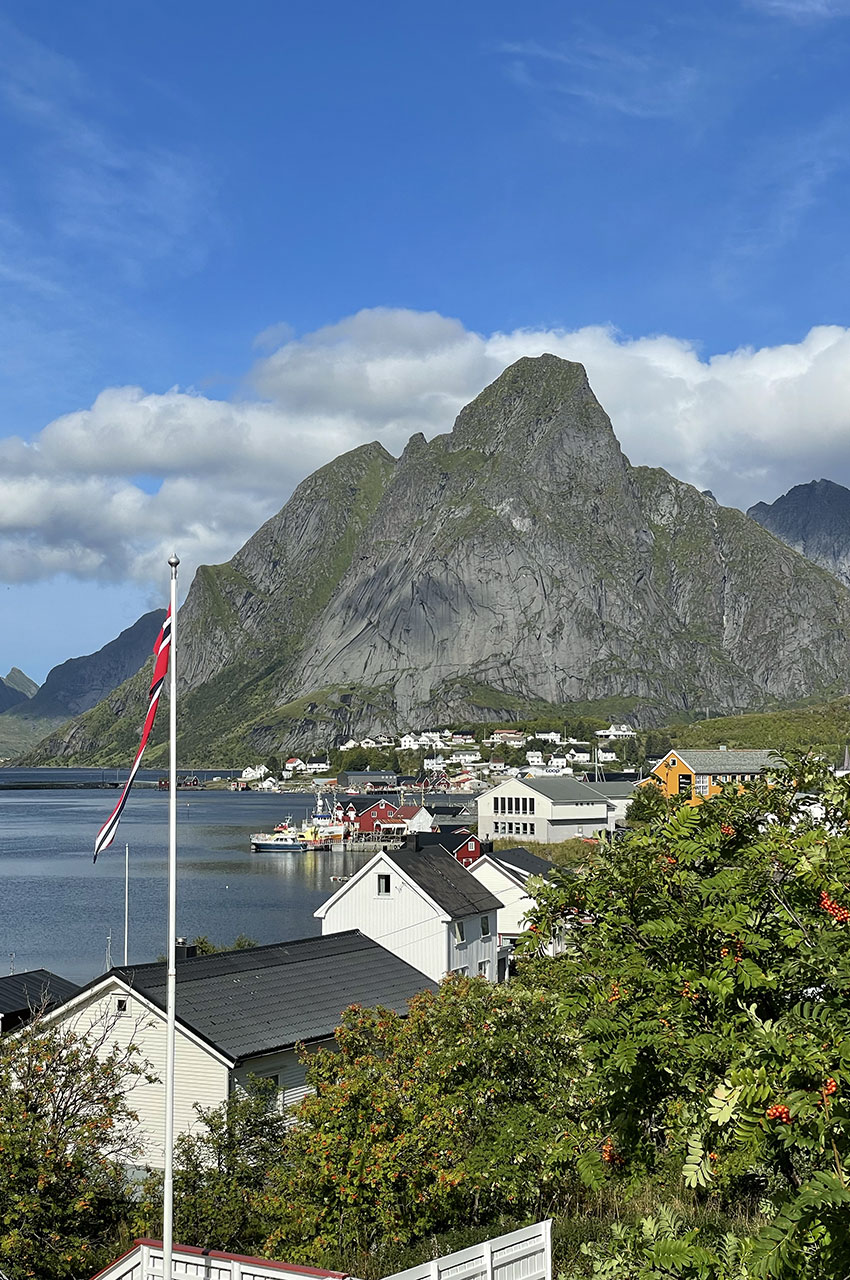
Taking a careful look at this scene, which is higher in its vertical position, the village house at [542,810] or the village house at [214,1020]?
the village house at [214,1020]

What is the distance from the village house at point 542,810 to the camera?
355 ft

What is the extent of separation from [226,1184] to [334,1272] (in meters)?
5.15

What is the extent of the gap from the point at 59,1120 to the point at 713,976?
12161 millimetres

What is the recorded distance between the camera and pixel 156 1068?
974 inches

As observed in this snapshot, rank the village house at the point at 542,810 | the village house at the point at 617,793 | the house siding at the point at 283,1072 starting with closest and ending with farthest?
the house siding at the point at 283,1072 < the village house at the point at 542,810 < the village house at the point at 617,793

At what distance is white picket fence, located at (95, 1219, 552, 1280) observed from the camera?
40.1 ft

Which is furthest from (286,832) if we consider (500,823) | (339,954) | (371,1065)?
(371,1065)

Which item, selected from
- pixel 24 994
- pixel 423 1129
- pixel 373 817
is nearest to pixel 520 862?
pixel 24 994

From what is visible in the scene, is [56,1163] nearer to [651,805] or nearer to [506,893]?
[651,805]

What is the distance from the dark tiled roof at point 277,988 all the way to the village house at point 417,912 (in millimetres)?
5948

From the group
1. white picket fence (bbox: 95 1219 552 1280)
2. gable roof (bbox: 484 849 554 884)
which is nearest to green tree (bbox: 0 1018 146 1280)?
white picket fence (bbox: 95 1219 552 1280)

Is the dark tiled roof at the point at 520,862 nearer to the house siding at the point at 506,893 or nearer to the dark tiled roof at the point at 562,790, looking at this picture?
the house siding at the point at 506,893

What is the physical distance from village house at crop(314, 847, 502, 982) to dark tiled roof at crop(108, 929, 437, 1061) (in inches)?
234

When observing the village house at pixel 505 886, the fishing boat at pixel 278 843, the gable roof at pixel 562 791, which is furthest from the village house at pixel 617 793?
the village house at pixel 505 886
